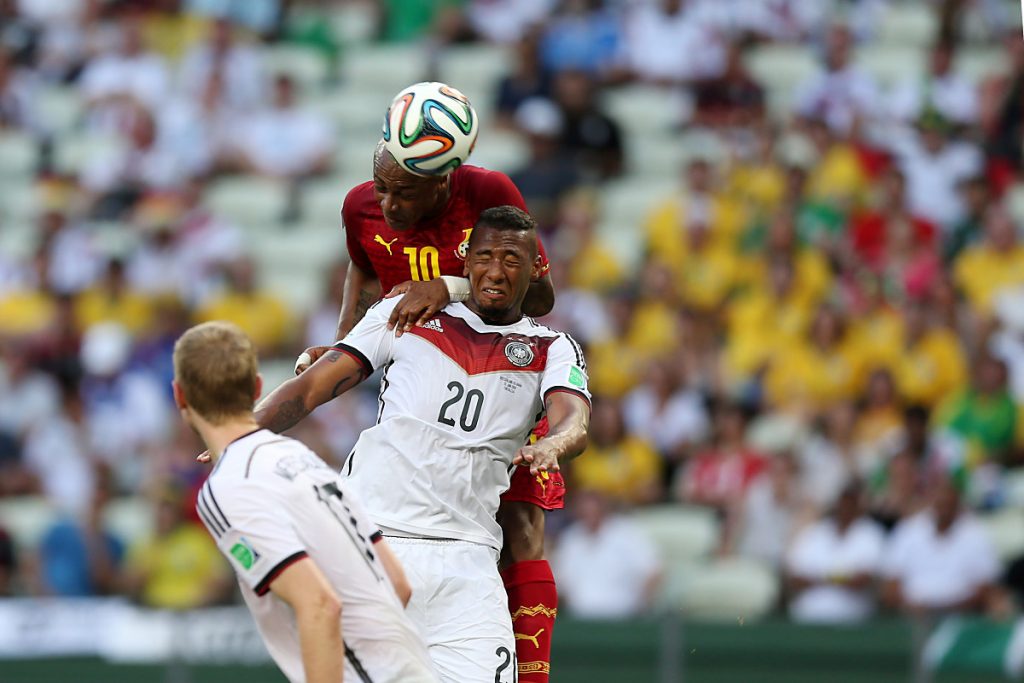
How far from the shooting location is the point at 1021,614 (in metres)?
11.6

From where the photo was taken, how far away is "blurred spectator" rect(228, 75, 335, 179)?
1753 centimetres

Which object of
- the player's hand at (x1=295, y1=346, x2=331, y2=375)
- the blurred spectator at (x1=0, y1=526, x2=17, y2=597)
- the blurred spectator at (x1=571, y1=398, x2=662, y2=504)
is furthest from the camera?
the blurred spectator at (x1=0, y1=526, x2=17, y2=597)

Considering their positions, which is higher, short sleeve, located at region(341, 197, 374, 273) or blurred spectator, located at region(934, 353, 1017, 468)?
blurred spectator, located at region(934, 353, 1017, 468)

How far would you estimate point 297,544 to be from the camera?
205 inches

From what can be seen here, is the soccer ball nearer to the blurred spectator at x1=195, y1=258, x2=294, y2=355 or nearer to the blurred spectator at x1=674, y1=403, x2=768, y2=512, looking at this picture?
the blurred spectator at x1=674, y1=403, x2=768, y2=512

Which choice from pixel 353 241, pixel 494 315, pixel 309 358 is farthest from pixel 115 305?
pixel 494 315

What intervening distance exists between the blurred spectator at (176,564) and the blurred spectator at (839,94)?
6216mm

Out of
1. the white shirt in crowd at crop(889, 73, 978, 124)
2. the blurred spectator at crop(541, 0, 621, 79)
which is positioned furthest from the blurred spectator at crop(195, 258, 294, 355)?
the white shirt in crowd at crop(889, 73, 978, 124)

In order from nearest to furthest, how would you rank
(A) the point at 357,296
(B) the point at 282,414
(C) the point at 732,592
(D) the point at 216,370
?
(D) the point at 216,370, (B) the point at 282,414, (A) the point at 357,296, (C) the point at 732,592

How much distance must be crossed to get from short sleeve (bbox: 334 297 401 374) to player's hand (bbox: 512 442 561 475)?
100 centimetres

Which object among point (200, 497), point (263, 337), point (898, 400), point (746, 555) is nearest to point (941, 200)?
point (898, 400)

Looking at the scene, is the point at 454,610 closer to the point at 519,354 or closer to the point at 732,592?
the point at 519,354

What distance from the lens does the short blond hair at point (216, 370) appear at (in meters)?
5.29

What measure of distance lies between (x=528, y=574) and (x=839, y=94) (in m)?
9.33
